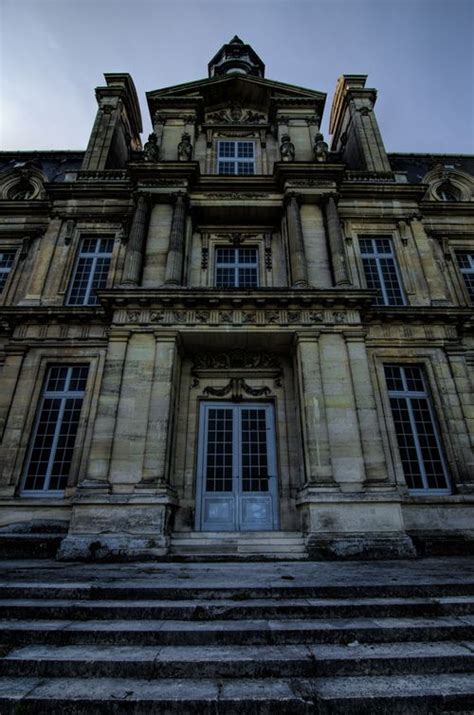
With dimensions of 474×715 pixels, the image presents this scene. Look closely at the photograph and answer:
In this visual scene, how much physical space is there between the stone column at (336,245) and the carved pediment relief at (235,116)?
6.75 metres

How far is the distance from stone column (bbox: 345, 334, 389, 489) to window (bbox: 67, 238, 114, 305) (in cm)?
827

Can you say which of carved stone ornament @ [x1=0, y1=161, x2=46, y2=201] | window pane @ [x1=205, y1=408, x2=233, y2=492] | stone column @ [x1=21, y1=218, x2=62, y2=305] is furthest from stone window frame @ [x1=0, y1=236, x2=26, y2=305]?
window pane @ [x1=205, y1=408, x2=233, y2=492]

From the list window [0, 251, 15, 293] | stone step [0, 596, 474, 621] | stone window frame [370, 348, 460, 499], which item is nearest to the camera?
stone step [0, 596, 474, 621]

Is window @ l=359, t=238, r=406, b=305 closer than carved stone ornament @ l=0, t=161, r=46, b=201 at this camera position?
Yes

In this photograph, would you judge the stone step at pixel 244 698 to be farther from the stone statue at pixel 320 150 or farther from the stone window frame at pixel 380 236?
the stone statue at pixel 320 150

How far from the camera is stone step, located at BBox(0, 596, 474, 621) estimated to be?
4078mm

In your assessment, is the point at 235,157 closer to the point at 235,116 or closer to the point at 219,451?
the point at 235,116

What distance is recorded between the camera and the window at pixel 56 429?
10.0 metres

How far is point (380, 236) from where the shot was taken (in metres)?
13.8

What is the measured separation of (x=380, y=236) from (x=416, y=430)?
713cm

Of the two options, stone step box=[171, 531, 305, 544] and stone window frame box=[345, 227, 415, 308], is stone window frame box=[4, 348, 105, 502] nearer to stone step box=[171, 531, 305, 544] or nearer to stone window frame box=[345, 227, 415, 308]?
stone step box=[171, 531, 305, 544]

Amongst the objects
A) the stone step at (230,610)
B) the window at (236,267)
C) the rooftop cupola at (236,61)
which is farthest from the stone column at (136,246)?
the rooftop cupola at (236,61)

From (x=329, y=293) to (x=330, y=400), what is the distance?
118 inches

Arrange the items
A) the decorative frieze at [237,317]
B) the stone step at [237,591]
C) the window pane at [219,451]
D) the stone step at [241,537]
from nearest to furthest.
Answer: the stone step at [237,591]
the stone step at [241,537]
the window pane at [219,451]
the decorative frieze at [237,317]
